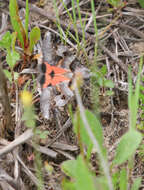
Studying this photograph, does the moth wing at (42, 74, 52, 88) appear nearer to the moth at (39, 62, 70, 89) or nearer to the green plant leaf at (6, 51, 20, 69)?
the moth at (39, 62, 70, 89)

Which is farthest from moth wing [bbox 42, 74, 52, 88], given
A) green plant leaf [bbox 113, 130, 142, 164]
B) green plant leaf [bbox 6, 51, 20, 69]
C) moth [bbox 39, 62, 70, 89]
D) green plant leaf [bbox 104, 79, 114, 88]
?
green plant leaf [bbox 113, 130, 142, 164]

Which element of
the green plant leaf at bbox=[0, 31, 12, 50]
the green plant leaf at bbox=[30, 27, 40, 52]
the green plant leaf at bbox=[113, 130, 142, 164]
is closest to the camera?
the green plant leaf at bbox=[113, 130, 142, 164]

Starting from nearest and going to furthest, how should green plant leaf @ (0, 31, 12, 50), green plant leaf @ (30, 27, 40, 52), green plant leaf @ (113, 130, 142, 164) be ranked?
green plant leaf @ (113, 130, 142, 164) → green plant leaf @ (0, 31, 12, 50) → green plant leaf @ (30, 27, 40, 52)

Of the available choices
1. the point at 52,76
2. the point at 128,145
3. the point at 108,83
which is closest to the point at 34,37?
the point at 52,76

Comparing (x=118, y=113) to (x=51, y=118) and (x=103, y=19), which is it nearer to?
(x=51, y=118)

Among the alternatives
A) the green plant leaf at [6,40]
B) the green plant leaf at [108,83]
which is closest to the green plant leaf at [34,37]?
the green plant leaf at [6,40]

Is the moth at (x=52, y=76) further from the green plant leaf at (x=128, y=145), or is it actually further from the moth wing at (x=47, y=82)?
the green plant leaf at (x=128, y=145)
